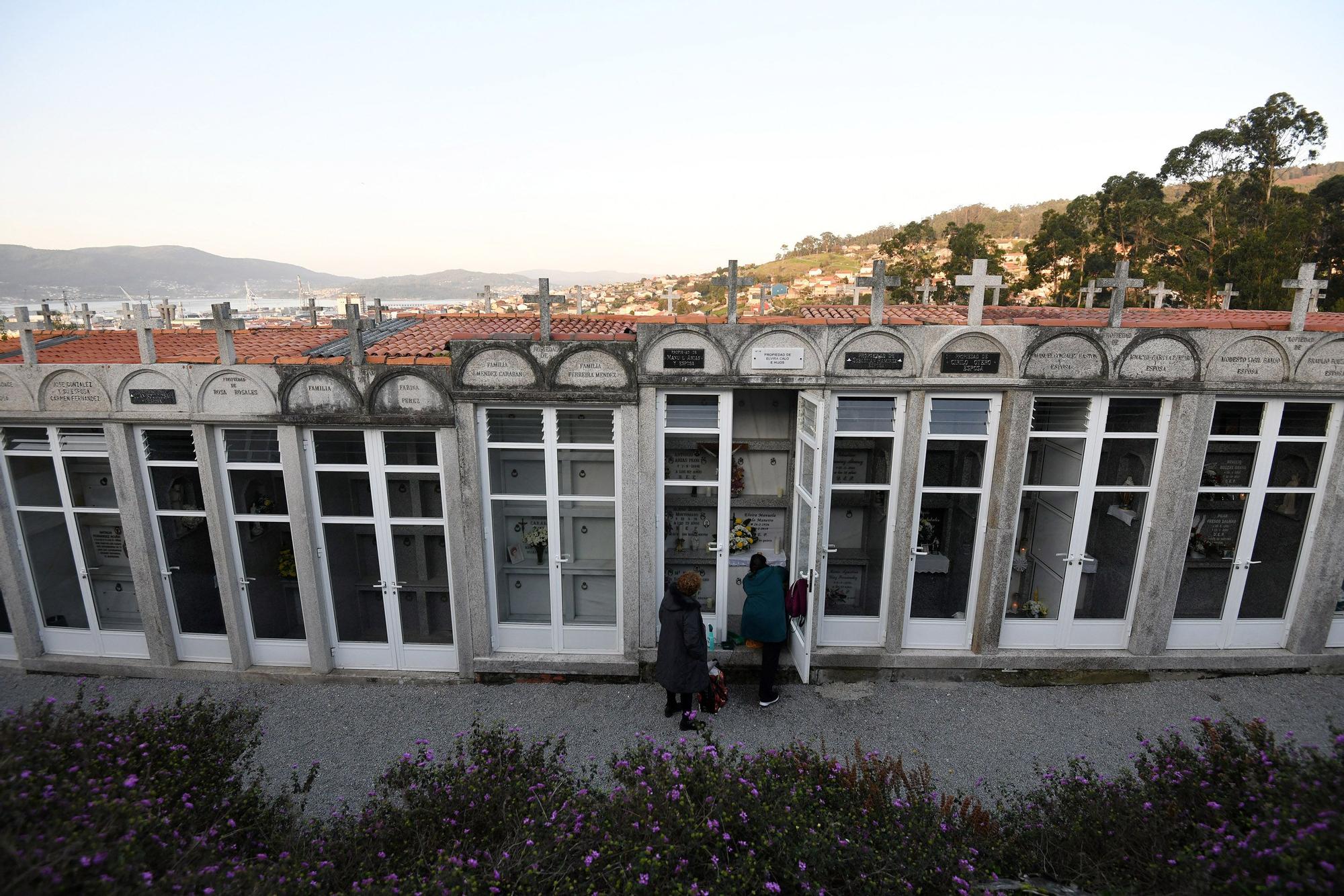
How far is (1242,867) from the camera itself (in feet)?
9.66

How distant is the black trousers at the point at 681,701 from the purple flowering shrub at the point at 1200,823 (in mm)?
2893

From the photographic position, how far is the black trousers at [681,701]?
654 cm

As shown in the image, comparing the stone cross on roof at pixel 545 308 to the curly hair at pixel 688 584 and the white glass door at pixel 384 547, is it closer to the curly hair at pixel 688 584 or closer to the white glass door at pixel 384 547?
the white glass door at pixel 384 547

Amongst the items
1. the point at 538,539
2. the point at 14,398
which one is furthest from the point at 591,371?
the point at 14,398

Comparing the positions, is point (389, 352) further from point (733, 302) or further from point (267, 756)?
point (267, 756)

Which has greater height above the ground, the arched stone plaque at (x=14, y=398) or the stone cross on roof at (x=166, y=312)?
the stone cross on roof at (x=166, y=312)

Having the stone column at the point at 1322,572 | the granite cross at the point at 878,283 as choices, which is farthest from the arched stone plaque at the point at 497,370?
the stone column at the point at 1322,572

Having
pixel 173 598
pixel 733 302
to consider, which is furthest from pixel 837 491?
pixel 173 598

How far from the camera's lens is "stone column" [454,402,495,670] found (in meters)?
6.87

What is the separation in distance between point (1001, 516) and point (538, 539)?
533cm

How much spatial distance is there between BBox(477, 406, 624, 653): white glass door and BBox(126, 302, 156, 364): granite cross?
3608mm

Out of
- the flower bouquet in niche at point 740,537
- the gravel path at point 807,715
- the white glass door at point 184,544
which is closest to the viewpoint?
the gravel path at point 807,715

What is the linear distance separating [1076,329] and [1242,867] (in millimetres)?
5056

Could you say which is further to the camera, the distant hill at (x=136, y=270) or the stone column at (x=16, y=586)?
the distant hill at (x=136, y=270)
